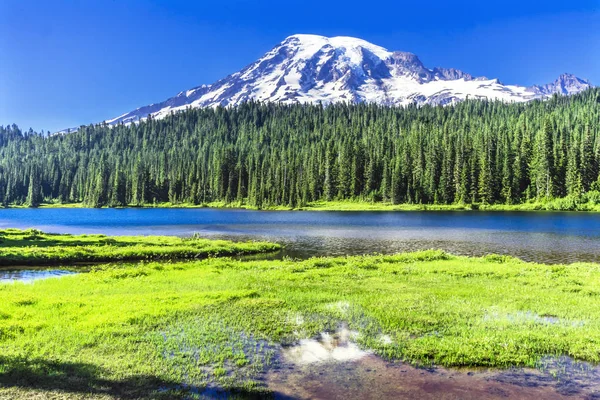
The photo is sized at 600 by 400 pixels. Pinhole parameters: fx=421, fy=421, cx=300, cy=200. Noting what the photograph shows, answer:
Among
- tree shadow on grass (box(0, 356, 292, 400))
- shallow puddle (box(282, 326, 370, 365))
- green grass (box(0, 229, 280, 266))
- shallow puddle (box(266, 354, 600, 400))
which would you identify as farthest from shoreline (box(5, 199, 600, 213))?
tree shadow on grass (box(0, 356, 292, 400))

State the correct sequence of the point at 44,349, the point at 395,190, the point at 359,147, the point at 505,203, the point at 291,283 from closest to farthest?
the point at 44,349, the point at 291,283, the point at 505,203, the point at 395,190, the point at 359,147

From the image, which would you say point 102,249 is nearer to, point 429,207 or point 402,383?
point 402,383

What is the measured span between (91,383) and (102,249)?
3680cm

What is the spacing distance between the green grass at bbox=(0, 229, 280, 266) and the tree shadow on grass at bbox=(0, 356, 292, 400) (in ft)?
103

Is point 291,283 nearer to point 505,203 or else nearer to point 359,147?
point 505,203

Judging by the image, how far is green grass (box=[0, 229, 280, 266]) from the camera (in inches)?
1651

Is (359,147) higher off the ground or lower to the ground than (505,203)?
higher

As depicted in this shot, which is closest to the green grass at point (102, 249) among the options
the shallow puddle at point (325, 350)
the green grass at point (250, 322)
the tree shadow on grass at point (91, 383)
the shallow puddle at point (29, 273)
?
the shallow puddle at point (29, 273)

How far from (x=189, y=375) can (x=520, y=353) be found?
12.2 metres

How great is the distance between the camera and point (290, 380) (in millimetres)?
13742

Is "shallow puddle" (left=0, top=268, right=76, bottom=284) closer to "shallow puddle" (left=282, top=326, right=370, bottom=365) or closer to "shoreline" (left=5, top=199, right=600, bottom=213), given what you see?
"shallow puddle" (left=282, top=326, right=370, bottom=365)

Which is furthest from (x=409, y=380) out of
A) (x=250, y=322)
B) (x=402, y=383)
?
(x=250, y=322)

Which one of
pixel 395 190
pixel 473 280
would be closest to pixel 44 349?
pixel 473 280

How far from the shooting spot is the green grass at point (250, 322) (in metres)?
14.0
